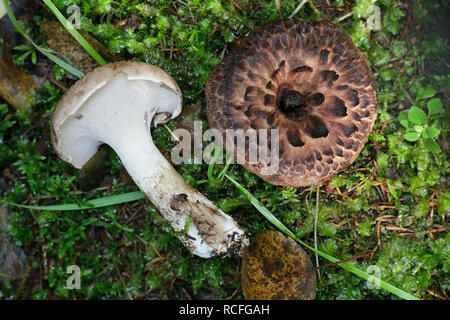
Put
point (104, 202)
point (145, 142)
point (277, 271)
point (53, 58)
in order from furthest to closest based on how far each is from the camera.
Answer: point (104, 202) → point (53, 58) → point (145, 142) → point (277, 271)

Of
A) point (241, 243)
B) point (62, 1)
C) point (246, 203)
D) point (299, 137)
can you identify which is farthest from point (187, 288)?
point (62, 1)

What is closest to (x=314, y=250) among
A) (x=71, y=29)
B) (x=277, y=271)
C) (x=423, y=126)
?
(x=277, y=271)

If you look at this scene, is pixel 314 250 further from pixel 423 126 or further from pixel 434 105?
pixel 434 105

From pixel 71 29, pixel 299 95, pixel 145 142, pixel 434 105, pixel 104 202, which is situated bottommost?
pixel 104 202

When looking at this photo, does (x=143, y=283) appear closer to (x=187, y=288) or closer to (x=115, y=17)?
(x=187, y=288)

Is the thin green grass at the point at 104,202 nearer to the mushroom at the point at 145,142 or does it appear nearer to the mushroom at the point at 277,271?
the mushroom at the point at 145,142

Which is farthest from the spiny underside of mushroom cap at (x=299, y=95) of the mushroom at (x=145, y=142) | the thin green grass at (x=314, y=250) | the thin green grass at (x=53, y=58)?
the thin green grass at (x=53, y=58)

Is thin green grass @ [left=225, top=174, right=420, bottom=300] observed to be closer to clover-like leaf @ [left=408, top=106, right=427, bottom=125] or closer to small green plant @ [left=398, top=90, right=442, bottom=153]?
small green plant @ [left=398, top=90, right=442, bottom=153]
